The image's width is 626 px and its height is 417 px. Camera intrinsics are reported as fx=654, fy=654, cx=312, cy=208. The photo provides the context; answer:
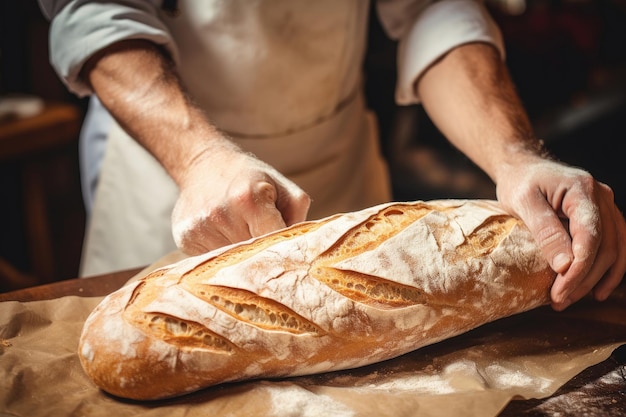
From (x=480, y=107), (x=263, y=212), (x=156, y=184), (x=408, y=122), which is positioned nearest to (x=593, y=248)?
(x=480, y=107)

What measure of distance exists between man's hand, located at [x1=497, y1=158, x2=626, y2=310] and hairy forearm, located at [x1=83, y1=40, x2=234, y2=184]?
715mm

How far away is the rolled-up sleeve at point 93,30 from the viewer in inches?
64.7

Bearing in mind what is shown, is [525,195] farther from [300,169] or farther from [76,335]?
[76,335]

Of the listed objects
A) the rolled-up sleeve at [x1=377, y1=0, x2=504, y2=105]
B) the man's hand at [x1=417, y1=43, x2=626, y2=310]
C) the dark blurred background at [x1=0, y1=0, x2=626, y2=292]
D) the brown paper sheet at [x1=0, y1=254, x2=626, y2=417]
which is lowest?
the dark blurred background at [x1=0, y1=0, x2=626, y2=292]

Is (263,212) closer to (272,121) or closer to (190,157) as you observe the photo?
(190,157)

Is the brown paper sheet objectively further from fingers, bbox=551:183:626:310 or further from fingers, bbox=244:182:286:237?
fingers, bbox=244:182:286:237

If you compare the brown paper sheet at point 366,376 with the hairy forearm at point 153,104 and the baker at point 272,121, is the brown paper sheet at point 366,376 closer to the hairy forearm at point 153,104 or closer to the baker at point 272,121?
the baker at point 272,121

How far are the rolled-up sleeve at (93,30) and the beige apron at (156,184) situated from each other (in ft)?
1.35

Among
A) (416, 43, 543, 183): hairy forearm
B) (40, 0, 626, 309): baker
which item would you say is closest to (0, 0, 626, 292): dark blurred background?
(40, 0, 626, 309): baker

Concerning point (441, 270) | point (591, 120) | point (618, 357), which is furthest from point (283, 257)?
point (591, 120)

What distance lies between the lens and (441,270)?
1.40 metres

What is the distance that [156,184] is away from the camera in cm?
209

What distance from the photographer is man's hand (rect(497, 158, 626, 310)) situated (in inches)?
57.3

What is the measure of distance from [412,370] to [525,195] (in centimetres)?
50
